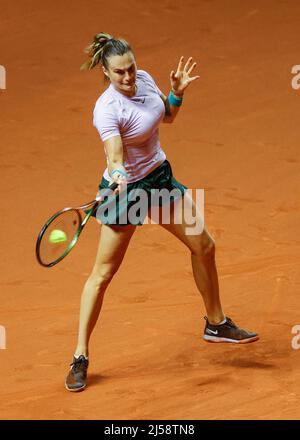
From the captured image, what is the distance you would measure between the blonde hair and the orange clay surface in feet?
5.42

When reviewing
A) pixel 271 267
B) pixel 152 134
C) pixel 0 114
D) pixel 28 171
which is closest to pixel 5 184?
pixel 28 171

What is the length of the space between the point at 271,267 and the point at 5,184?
7.48 ft

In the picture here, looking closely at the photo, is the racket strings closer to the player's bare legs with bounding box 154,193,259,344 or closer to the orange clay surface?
the player's bare legs with bounding box 154,193,259,344

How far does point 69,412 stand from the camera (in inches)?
211

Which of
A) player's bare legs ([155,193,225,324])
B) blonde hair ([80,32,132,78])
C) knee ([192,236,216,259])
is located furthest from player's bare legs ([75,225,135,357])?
blonde hair ([80,32,132,78])

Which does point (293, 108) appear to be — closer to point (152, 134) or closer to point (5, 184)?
point (5, 184)

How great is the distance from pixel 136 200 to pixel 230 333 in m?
0.99

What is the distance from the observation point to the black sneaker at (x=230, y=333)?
19.5 feet

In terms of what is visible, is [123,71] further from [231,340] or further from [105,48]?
[231,340]

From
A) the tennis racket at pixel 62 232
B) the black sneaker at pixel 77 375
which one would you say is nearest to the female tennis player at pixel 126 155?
the black sneaker at pixel 77 375

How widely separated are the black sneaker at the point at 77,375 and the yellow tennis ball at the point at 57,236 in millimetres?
633

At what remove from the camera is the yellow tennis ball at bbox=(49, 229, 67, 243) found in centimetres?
544

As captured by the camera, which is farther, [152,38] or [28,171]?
[152,38]

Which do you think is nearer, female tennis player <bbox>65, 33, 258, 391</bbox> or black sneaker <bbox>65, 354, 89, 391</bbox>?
female tennis player <bbox>65, 33, 258, 391</bbox>
